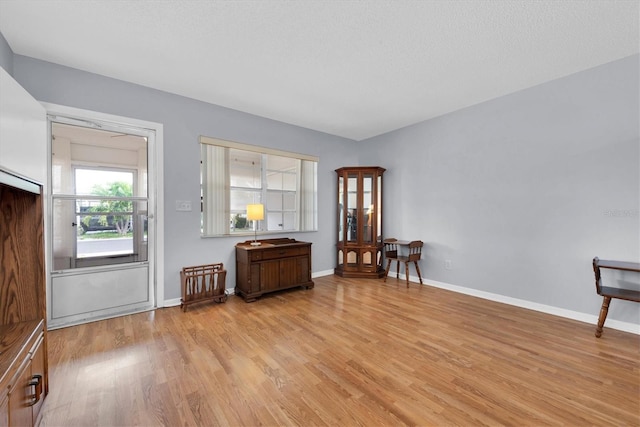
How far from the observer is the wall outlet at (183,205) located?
3391 mm

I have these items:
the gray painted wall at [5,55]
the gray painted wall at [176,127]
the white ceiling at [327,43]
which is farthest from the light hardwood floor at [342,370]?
the white ceiling at [327,43]

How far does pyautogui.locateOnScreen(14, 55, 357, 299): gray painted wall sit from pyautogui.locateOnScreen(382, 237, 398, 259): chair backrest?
5.43 feet

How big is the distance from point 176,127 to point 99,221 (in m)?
1.44

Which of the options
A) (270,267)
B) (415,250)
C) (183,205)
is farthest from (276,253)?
(415,250)

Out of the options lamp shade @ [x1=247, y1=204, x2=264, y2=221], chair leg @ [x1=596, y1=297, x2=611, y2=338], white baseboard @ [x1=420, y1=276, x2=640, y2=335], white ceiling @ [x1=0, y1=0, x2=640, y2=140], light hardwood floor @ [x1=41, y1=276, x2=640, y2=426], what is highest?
white ceiling @ [x1=0, y1=0, x2=640, y2=140]

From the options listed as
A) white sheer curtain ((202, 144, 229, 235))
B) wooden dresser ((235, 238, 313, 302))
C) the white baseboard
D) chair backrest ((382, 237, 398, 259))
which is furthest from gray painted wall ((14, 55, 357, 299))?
the white baseboard

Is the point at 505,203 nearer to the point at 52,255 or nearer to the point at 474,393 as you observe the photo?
the point at 474,393

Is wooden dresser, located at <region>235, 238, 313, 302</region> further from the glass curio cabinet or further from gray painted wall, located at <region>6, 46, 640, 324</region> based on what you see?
the glass curio cabinet

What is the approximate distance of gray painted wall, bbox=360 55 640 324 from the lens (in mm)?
2668

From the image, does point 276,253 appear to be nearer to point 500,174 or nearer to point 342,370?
point 342,370

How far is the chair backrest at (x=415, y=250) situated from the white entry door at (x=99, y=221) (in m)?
3.66

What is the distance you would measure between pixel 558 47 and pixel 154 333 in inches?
188

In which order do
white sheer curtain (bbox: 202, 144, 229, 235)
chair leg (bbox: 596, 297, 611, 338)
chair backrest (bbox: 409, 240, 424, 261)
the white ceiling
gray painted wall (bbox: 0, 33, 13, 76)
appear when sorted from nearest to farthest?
1. the white ceiling
2. gray painted wall (bbox: 0, 33, 13, 76)
3. chair leg (bbox: 596, 297, 611, 338)
4. white sheer curtain (bbox: 202, 144, 229, 235)
5. chair backrest (bbox: 409, 240, 424, 261)

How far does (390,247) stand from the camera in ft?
15.4
